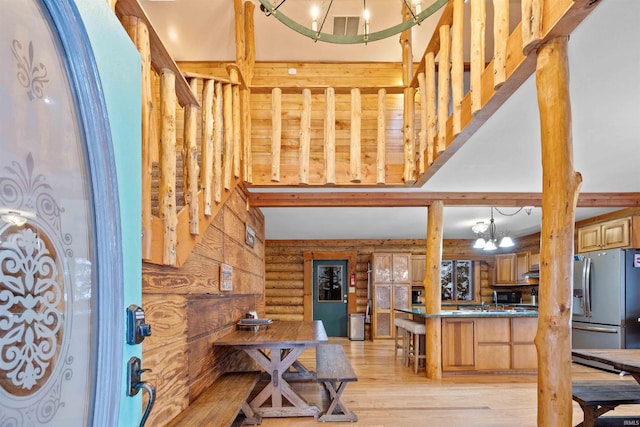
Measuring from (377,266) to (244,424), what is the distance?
696cm

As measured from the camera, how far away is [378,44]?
637cm

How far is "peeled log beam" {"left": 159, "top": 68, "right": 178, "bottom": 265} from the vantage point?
231 centimetres

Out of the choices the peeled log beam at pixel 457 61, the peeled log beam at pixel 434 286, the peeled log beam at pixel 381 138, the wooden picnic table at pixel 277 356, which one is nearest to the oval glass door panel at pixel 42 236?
the peeled log beam at pixel 457 61

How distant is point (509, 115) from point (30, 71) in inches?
124

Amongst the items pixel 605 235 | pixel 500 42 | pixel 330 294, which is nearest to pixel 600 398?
pixel 500 42

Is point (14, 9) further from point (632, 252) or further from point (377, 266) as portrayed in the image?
point (377, 266)

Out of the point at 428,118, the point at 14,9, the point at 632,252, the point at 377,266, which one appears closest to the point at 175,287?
the point at 14,9

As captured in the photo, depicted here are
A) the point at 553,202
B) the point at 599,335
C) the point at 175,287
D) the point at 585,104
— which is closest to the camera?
the point at 553,202

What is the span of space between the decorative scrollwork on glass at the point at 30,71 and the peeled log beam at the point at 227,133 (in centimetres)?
308

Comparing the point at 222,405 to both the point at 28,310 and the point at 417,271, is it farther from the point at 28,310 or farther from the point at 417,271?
the point at 417,271

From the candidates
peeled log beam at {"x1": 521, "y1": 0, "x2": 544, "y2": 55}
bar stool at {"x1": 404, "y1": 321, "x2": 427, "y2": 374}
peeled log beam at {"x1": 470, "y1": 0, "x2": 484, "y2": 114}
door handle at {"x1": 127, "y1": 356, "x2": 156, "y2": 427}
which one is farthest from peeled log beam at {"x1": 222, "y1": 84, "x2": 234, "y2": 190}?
bar stool at {"x1": 404, "y1": 321, "x2": 427, "y2": 374}

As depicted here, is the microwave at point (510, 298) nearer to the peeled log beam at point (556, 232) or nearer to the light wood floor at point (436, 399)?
the light wood floor at point (436, 399)

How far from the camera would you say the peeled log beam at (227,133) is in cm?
383

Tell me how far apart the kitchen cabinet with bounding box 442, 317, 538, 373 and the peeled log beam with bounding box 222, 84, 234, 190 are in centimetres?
385
